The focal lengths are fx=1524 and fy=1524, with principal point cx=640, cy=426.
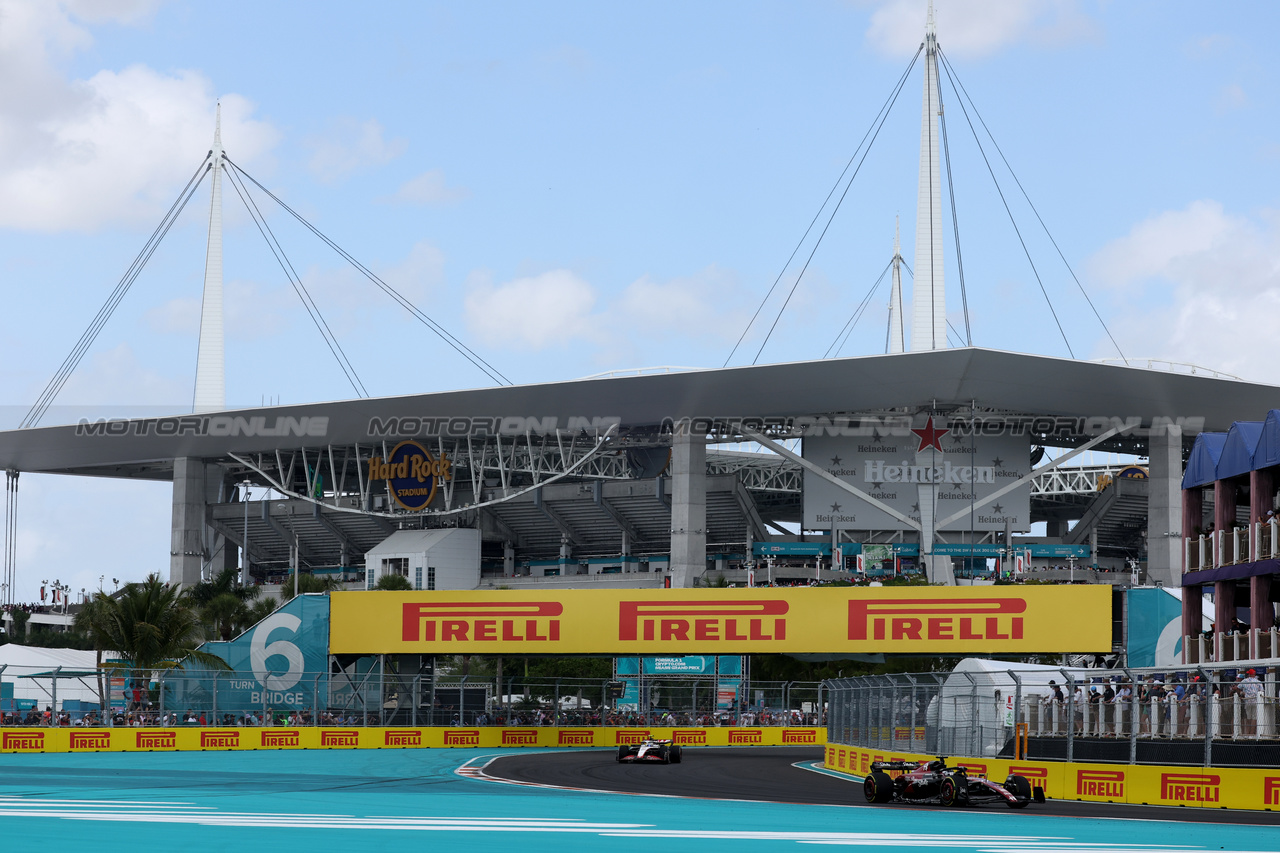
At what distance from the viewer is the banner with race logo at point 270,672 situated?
4200 centimetres

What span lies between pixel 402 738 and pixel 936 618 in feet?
53.0

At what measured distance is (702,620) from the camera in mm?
44906

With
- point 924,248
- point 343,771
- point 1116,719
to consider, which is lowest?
point 343,771

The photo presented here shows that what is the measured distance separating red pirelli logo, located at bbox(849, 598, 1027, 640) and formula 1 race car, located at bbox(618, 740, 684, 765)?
8.96 m

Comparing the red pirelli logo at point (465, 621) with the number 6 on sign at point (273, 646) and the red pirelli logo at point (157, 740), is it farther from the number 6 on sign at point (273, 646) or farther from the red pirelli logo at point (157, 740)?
the red pirelli logo at point (157, 740)

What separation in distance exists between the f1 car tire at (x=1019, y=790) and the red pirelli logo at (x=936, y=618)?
65.2ft

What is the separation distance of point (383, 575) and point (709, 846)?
8773 centimetres

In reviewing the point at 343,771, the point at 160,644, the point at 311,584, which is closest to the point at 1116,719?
the point at 343,771

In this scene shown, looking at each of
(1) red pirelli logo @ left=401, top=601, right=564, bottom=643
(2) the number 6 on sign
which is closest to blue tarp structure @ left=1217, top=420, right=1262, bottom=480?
(1) red pirelli logo @ left=401, top=601, right=564, bottom=643

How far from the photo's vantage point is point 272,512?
110500 millimetres

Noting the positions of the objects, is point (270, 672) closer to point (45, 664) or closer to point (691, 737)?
point (45, 664)

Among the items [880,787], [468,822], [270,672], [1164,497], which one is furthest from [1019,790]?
[1164,497]

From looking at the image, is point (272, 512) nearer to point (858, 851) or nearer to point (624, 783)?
point (624, 783)

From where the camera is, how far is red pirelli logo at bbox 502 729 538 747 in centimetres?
4756
